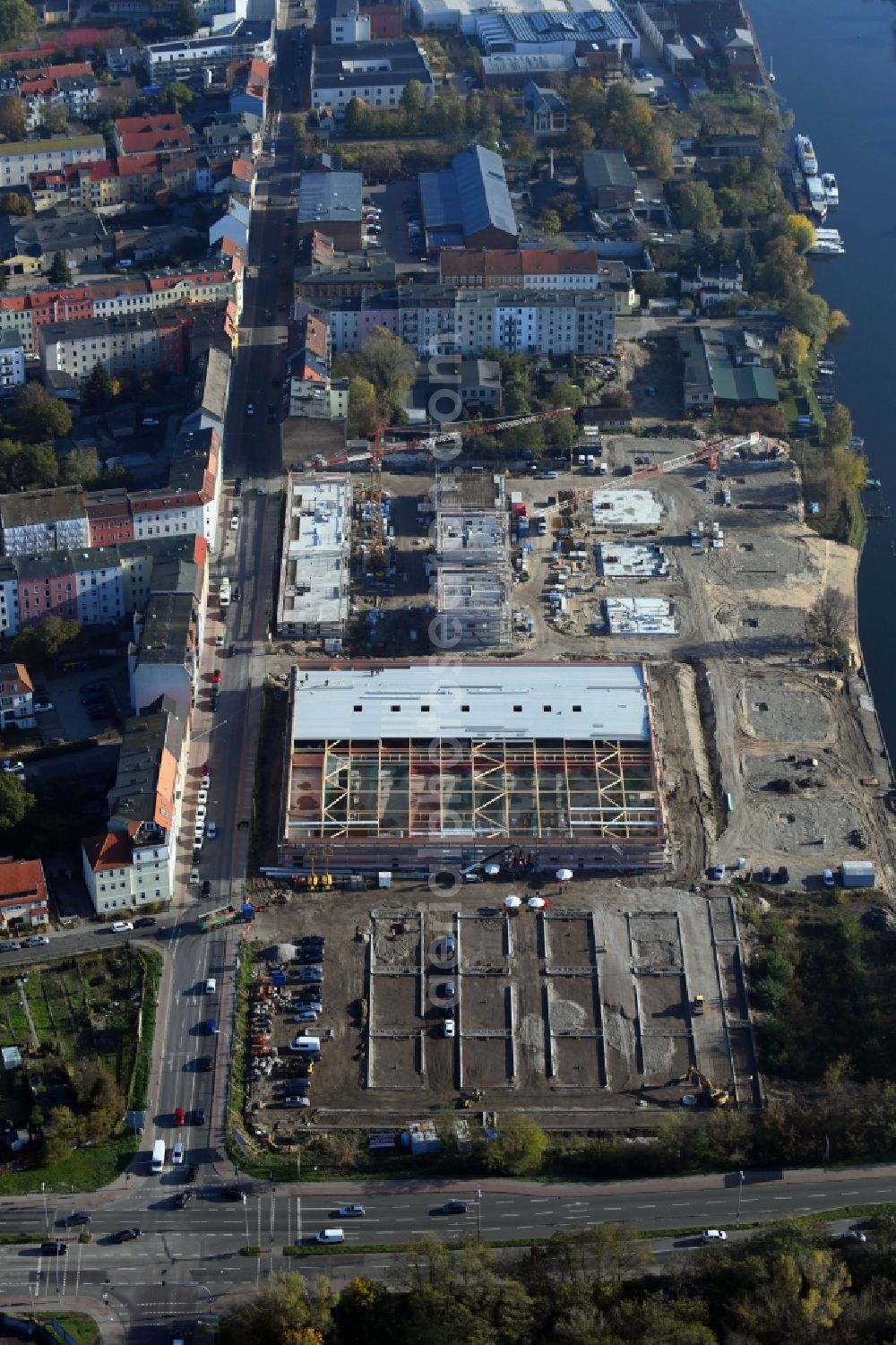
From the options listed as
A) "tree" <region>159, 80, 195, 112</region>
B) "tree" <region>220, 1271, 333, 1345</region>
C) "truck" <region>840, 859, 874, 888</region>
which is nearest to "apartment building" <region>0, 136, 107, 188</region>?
"tree" <region>159, 80, 195, 112</region>

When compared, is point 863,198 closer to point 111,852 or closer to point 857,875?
point 857,875

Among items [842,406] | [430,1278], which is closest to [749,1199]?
[430,1278]

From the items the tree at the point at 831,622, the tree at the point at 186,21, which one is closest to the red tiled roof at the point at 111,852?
the tree at the point at 831,622

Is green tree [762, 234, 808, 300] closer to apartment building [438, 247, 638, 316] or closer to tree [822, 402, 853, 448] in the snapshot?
apartment building [438, 247, 638, 316]

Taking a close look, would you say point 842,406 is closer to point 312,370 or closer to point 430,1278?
point 312,370

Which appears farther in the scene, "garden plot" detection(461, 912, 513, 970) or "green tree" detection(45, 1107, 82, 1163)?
"garden plot" detection(461, 912, 513, 970)

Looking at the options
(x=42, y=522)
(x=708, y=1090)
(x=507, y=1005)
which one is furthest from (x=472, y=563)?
(x=708, y=1090)
